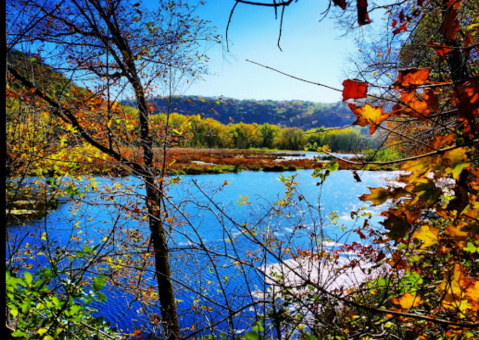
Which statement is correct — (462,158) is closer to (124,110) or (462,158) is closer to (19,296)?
(19,296)

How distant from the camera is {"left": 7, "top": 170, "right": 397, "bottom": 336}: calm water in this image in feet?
10.6

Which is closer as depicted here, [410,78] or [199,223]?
[410,78]

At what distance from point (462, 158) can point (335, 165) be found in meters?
0.42

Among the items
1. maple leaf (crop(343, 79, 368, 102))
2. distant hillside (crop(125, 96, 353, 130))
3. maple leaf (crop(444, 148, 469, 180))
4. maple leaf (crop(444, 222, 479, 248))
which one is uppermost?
distant hillside (crop(125, 96, 353, 130))

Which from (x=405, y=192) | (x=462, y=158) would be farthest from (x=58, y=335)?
(x=462, y=158)

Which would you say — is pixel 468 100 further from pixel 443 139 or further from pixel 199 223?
pixel 199 223

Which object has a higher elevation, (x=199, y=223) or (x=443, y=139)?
(x=443, y=139)

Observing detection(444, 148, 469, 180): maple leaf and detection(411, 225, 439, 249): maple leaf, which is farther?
detection(411, 225, 439, 249): maple leaf

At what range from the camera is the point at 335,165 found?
1091 millimetres

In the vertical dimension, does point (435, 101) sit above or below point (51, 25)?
below

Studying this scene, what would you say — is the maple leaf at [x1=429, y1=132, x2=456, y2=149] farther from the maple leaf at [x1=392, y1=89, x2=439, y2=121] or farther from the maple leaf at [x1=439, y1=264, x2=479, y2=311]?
the maple leaf at [x1=439, y1=264, x2=479, y2=311]

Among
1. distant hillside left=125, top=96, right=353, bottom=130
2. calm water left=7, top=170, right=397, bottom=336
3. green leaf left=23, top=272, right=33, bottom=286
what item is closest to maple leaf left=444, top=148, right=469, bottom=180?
calm water left=7, top=170, right=397, bottom=336

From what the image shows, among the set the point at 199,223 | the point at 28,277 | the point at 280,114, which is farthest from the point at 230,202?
the point at 280,114

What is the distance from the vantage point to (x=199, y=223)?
7.23m
